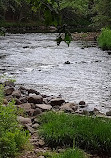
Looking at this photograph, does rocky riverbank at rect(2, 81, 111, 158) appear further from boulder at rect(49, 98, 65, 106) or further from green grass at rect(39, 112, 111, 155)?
green grass at rect(39, 112, 111, 155)

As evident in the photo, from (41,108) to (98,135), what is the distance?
2339 mm

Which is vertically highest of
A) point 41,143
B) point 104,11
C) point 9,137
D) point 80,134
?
point 104,11

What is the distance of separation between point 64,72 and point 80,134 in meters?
8.80

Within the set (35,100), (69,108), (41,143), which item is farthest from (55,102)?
(41,143)

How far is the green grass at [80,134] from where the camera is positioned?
5.07m

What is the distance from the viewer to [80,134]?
5.22 metres

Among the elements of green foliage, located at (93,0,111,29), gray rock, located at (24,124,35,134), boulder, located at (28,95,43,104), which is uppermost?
green foliage, located at (93,0,111,29)

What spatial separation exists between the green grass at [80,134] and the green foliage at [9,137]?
784mm

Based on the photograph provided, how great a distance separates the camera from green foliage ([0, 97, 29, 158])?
407 centimetres

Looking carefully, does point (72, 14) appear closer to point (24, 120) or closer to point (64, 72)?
point (64, 72)

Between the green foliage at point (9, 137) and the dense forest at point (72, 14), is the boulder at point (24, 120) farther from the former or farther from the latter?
the dense forest at point (72, 14)

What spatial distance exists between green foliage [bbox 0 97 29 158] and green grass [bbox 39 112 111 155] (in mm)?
784

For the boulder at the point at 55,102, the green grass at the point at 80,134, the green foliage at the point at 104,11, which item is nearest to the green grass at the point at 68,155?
the green grass at the point at 80,134

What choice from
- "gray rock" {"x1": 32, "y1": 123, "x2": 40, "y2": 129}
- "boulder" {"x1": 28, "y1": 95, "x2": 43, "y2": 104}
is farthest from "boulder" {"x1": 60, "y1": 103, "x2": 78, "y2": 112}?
"gray rock" {"x1": 32, "y1": 123, "x2": 40, "y2": 129}
